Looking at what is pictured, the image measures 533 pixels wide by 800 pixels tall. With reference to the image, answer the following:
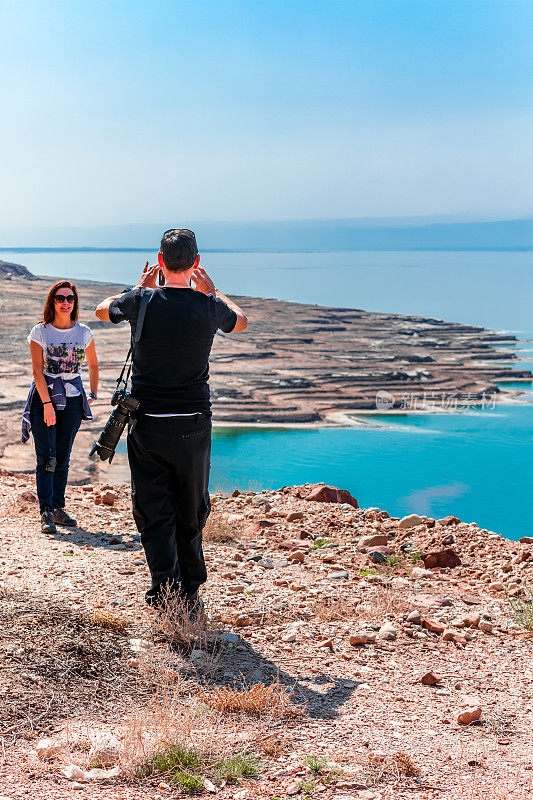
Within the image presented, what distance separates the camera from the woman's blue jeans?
251 inches

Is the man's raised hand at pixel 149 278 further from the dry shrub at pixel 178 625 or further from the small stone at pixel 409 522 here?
the small stone at pixel 409 522

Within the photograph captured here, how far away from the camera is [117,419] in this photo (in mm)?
4035

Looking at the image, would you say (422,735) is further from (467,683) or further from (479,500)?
(479,500)

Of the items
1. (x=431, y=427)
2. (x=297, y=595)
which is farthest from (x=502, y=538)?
(x=431, y=427)

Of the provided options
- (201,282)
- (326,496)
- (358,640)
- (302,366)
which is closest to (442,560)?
(326,496)

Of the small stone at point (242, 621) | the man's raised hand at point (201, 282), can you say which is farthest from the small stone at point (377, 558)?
the man's raised hand at point (201, 282)

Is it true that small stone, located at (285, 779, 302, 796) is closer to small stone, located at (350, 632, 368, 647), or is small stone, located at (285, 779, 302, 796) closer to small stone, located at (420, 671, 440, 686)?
small stone, located at (420, 671, 440, 686)

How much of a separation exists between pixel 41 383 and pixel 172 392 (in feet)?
8.38

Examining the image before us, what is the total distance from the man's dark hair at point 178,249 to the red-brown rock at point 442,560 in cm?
404

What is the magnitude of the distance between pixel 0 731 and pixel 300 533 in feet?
14.8

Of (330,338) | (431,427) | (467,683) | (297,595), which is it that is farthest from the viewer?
(330,338)

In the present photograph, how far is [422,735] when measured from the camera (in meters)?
3.44

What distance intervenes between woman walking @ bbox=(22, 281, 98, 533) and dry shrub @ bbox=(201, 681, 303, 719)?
10.5 feet

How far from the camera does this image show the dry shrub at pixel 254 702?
349 centimetres
